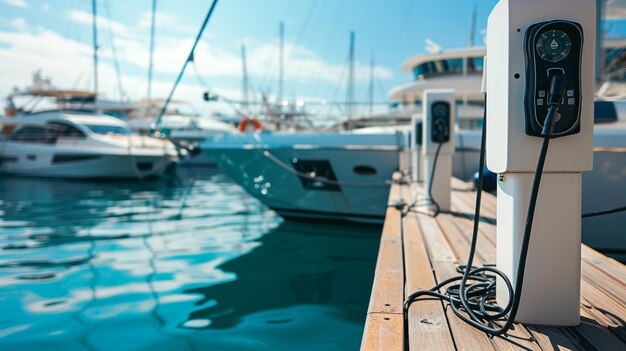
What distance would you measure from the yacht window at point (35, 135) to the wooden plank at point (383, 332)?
25.4m

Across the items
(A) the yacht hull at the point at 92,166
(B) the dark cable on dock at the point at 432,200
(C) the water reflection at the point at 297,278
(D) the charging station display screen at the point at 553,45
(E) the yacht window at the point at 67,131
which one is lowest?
(C) the water reflection at the point at 297,278

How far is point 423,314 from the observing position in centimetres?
198

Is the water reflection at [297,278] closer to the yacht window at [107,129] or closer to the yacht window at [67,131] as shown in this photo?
the yacht window at [67,131]

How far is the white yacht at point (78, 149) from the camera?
821 inches

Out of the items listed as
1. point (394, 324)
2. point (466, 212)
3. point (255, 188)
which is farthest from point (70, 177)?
point (394, 324)

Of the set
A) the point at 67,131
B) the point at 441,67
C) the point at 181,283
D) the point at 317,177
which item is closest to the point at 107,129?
the point at 67,131

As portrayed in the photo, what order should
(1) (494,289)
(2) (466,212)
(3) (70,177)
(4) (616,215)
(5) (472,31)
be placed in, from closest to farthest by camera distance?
(1) (494,289) → (2) (466,212) → (4) (616,215) → (5) (472,31) → (3) (70,177)

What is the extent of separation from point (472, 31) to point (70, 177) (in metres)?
19.4

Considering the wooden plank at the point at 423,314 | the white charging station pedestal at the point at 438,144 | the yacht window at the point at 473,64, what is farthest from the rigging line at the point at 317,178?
the yacht window at the point at 473,64

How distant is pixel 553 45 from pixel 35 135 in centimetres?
2745

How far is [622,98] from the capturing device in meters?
5.64

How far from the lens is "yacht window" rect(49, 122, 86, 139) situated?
2277 cm

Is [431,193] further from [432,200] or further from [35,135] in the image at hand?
[35,135]

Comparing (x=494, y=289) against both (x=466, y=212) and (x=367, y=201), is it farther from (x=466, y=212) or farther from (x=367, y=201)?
(x=367, y=201)
